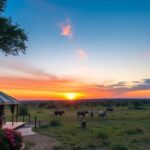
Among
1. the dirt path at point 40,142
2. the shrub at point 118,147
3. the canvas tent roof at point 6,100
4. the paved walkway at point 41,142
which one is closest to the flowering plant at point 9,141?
the dirt path at point 40,142

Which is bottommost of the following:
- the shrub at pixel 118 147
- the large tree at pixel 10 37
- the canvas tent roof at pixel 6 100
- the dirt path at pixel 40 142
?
the shrub at pixel 118 147

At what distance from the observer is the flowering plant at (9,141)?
51.5 ft

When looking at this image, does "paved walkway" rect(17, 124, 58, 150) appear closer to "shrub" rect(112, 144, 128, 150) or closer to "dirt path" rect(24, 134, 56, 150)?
"dirt path" rect(24, 134, 56, 150)

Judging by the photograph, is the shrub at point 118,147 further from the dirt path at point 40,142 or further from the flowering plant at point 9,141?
the flowering plant at point 9,141

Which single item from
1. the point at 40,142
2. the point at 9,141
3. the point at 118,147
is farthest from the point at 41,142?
the point at 9,141

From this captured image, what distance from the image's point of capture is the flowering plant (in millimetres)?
15705

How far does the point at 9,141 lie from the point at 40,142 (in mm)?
7043

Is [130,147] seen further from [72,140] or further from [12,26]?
[12,26]

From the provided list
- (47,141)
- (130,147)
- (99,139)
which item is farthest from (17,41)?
(130,147)

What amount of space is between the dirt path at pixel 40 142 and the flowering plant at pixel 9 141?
2.62 m

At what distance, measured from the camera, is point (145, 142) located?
24938 millimetres

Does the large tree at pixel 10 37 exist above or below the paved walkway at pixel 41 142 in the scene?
above

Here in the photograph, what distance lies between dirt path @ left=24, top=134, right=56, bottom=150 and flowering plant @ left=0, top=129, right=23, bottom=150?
2620mm

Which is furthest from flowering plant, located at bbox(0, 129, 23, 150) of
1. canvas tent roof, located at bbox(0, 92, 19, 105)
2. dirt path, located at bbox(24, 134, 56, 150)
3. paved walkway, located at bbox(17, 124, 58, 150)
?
canvas tent roof, located at bbox(0, 92, 19, 105)
